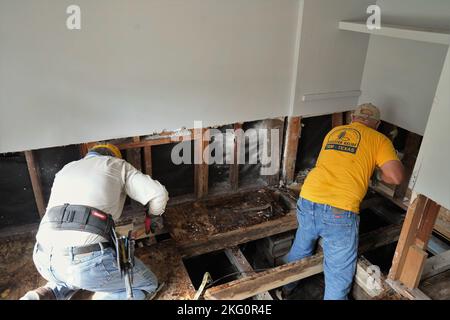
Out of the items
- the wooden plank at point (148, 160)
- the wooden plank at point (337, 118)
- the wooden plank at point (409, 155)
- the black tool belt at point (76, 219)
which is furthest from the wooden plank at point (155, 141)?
the wooden plank at point (409, 155)

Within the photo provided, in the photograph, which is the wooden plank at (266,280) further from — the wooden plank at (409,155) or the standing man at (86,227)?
the wooden plank at (409,155)

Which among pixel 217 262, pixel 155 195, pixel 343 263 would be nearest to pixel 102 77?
pixel 155 195

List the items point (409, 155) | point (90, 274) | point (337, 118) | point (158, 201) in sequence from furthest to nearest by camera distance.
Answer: point (337, 118) → point (409, 155) → point (158, 201) → point (90, 274)

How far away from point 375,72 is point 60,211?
276cm

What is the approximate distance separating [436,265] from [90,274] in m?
2.29

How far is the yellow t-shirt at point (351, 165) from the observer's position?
2396mm

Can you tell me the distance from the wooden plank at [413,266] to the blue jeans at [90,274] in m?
1.61

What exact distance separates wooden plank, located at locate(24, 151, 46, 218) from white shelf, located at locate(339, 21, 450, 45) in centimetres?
255

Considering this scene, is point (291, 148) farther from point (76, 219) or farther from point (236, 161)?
point (76, 219)

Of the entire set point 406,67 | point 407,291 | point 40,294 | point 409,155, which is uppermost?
point 406,67

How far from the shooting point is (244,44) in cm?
276

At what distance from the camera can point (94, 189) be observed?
1.95 m

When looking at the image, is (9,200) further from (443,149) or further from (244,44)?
(443,149)

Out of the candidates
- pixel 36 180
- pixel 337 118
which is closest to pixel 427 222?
pixel 337 118
